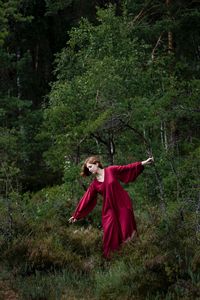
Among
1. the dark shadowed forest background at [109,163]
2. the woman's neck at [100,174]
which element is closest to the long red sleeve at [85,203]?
the woman's neck at [100,174]

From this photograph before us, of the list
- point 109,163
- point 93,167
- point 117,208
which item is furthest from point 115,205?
point 109,163

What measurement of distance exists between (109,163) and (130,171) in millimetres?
3812

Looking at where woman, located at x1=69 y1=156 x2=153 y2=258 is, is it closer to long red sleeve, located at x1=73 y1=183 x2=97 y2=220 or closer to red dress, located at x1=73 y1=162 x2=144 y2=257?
red dress, located at x1=73 y1=162 x2=144 y2=257

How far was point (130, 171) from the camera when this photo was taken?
720 cm

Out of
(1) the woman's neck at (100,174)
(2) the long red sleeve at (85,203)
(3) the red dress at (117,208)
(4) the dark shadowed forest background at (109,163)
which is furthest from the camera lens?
(2) the long red sleeve at (85,203)

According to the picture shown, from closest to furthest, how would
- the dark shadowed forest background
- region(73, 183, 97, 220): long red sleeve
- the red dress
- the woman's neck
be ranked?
the dark shadowed forest background
the red dress
the woman's neck
region(73, 183, 97, 220): long red sleeve

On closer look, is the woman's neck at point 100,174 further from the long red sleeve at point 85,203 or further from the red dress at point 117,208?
the long red sleeve at point 85,203

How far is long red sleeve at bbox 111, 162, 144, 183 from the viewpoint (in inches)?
283

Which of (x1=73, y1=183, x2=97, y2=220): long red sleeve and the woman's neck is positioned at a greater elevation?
the woman's neck

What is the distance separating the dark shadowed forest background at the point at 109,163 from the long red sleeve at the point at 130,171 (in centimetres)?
37

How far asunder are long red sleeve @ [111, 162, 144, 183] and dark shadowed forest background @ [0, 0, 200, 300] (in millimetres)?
372

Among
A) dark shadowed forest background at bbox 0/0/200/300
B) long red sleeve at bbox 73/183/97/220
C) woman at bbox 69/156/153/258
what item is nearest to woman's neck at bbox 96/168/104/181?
woman at bbox 69/156/153/258

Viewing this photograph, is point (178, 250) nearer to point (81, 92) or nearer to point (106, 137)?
point (106, 137)

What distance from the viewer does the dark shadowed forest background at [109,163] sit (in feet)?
18.6
